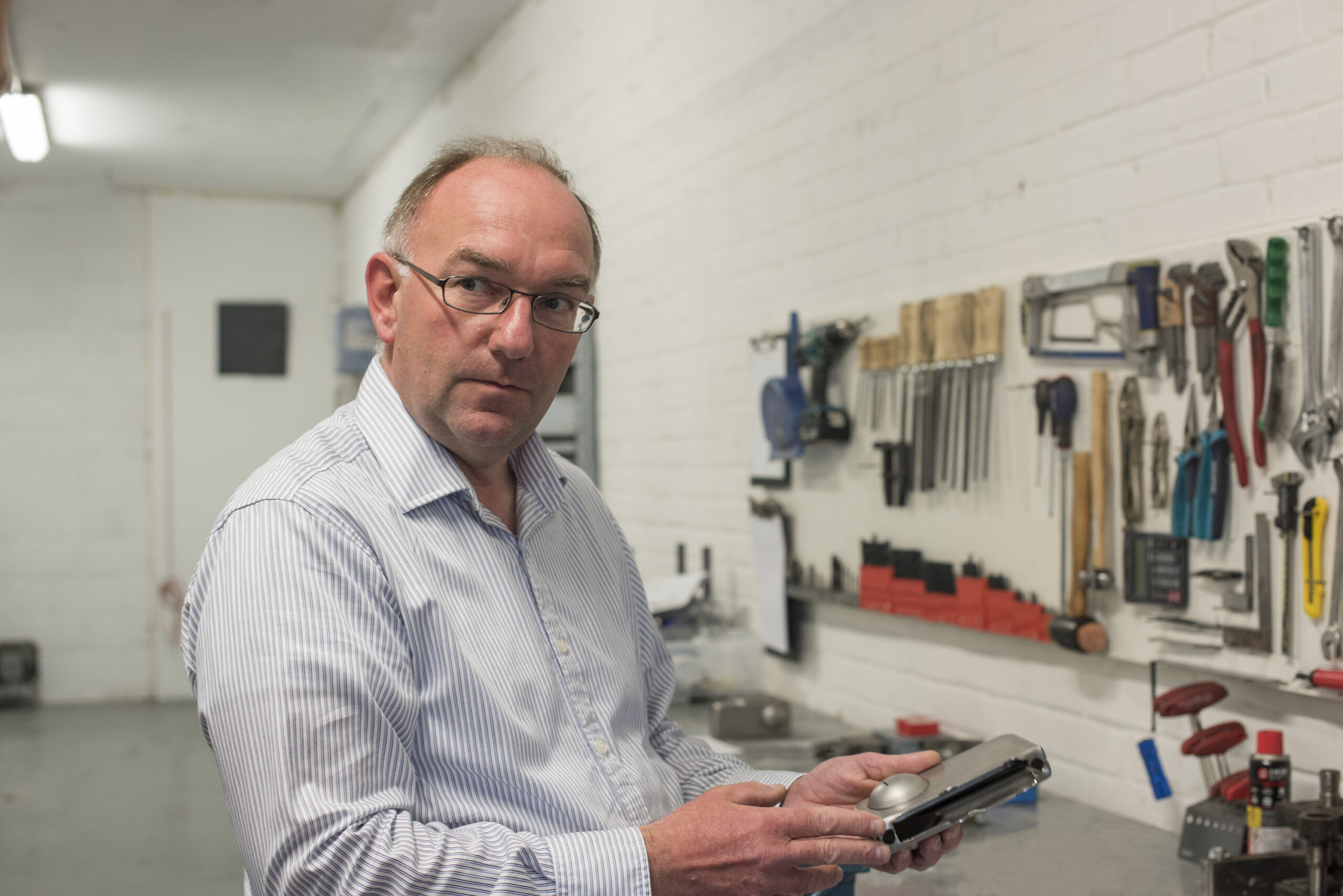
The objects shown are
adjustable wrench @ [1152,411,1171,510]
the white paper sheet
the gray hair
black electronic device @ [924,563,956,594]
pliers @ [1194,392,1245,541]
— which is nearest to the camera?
the gray hair

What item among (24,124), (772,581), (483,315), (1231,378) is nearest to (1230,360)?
(1231,378)

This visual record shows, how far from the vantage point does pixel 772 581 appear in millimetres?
2973

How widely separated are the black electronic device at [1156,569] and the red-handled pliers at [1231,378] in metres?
0.16

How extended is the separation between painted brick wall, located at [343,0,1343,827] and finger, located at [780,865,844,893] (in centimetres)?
92

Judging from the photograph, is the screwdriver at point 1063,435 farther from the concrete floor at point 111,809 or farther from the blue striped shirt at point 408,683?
the concrete floor at point 111,809

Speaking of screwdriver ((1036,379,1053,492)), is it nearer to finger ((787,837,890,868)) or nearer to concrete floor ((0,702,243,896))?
finger ((787,837,890,868))

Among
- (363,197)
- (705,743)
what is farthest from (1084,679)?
(363,197)

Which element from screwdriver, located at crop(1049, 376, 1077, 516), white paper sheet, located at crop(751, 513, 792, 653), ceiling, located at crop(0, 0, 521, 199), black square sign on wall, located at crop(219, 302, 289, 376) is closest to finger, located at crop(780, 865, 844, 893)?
screwdriver, located at crop(1049, 376, 1077, 516)

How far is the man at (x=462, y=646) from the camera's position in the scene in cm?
→ 102

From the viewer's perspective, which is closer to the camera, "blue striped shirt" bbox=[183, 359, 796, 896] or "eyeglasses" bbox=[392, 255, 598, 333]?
"blue striped shirt" bbox=[183, 359, 796, 896]


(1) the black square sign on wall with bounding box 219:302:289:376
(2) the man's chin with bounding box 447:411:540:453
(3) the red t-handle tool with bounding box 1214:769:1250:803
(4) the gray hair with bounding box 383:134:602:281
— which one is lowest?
(3) the red t-handle tool with bounding box 1214:769:1250:803

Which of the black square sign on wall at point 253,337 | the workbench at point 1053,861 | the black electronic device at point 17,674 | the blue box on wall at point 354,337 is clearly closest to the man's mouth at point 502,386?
the workbench at point 1053,861

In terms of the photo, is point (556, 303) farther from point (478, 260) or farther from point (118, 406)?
point (118, 406)

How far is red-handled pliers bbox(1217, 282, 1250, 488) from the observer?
1.70 meters
